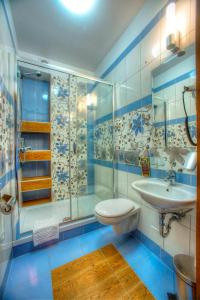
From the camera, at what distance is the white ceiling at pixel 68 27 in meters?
1.53

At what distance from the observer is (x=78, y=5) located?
1498mm

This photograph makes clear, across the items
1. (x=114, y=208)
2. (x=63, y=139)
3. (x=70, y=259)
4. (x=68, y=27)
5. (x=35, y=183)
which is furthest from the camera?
(x=63, y=139)

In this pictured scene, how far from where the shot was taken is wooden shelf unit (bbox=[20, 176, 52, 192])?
7.33ft

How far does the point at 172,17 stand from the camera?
1.20 m

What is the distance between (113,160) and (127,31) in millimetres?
1755

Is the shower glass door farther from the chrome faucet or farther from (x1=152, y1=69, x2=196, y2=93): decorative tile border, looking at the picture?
the chrome faucet

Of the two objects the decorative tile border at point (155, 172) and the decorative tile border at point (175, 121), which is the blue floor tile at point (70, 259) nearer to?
the decorative tile border at point (155, 172)

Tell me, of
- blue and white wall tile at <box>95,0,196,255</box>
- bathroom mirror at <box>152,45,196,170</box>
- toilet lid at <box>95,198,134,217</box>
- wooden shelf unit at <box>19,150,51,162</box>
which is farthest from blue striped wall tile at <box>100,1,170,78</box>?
toilet lid at <box>95,198,134,217</box>

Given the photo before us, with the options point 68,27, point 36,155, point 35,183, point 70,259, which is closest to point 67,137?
point 36,155

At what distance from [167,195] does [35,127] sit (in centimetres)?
220

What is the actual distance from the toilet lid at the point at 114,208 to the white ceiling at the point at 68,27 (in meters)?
2.20

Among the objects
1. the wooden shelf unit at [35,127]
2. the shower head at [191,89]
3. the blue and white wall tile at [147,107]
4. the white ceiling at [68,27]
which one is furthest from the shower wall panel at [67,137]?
the shower head at [191,89]

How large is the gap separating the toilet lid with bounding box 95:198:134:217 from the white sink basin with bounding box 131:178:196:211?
0.34 metres

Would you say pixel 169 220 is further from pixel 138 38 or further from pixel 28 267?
pixel 138 38
